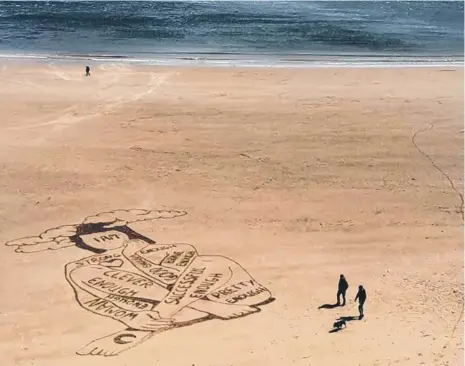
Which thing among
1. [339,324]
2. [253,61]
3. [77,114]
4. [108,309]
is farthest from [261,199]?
[253,61]

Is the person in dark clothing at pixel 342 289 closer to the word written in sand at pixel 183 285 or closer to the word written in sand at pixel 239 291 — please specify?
the word written in sand at pixel 239 291

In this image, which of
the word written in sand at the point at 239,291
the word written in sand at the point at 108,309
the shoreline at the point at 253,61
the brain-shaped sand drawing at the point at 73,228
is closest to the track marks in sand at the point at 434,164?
the word written in sand at the point at 239,291

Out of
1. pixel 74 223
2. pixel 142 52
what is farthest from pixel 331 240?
pixel 142 52

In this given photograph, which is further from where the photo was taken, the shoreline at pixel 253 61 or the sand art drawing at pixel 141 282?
the shoreline at pixel 253 61

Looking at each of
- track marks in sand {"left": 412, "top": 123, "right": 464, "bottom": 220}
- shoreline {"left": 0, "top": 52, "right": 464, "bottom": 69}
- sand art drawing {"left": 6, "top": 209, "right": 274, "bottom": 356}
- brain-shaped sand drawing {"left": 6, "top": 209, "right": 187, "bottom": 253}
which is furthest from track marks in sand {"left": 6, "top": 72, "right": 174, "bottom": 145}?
track marks in sand {"left": 412, "top": 123, "right": 464, "bottom": 220}

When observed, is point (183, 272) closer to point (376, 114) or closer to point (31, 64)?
point (376, 114)

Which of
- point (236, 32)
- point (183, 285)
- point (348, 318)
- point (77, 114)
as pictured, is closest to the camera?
point (348, 318)

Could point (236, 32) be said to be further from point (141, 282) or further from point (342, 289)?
point (342, 289)
